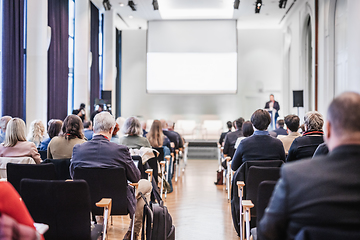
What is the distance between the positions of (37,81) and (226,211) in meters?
4.73

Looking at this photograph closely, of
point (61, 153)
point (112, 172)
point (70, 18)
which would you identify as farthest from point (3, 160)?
point (70, 18)

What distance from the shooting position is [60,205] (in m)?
2.16

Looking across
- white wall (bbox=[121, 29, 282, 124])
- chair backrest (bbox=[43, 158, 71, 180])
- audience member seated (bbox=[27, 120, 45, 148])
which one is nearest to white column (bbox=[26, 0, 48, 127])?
audience member seated (bbox=[27, 120, 45, 148])

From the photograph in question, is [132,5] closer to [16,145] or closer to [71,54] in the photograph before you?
[71,54]

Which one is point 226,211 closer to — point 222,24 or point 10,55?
point 10,55

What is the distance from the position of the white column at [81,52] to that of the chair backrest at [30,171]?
26.4ft

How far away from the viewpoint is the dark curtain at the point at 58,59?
899 cm

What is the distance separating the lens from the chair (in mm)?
2133

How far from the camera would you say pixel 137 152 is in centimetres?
424

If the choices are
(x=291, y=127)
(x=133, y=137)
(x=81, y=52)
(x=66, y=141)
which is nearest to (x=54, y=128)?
(x=66, y=141)

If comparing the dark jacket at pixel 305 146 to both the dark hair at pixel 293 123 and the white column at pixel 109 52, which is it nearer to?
the dark hair at pixel 293 123

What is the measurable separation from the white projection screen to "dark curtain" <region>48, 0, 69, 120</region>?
452 cm

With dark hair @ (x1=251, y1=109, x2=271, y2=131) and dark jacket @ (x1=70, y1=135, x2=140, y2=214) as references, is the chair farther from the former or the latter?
dark hair @ (x1=251, y1=109, x2=271, y2=131)

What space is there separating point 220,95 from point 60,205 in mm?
13172
